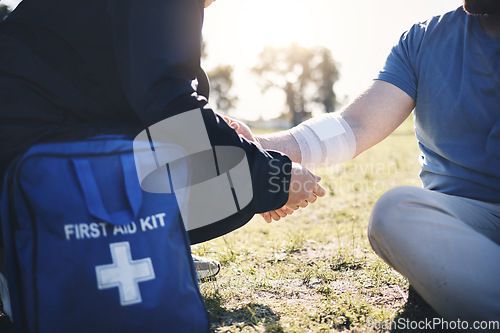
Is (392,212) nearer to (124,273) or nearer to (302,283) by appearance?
(302,283)

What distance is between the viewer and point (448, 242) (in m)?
1.61

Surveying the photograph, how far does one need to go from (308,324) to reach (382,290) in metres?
0.56

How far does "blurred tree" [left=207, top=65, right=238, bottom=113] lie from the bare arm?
5324 cm

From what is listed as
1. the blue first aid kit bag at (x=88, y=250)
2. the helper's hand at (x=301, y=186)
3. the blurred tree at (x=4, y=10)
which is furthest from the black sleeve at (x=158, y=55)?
the blurred tree at (x=4, y=10)

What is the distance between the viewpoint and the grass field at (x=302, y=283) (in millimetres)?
1928

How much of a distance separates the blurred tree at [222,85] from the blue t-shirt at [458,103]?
53.6 meters

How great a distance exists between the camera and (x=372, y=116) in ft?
8.29

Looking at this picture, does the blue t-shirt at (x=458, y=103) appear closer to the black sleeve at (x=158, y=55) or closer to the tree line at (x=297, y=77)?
the black sleeve at (x=158, y=55)

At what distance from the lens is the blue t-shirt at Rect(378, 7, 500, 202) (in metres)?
2.01

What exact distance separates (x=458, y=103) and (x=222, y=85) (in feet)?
180

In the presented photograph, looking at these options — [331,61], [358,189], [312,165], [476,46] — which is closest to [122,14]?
[312,165]

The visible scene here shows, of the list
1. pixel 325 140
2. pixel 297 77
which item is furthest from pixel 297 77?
pixel 325 140

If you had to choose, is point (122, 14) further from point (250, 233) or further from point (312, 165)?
point (250, 233)

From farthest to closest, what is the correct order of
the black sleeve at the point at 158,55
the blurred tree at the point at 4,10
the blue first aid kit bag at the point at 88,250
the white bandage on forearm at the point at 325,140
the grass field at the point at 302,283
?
the white bandage on forearm at the point at 325,140 < the blurred tree at the point at 4,10 < the grass field at the point at 302,283 < the black sleeve at the point at 158,55 < the blue first aid kit bag at the point at 88,250
